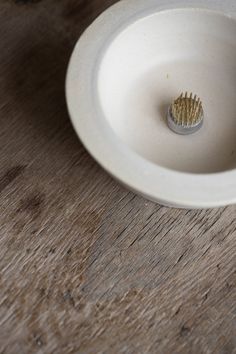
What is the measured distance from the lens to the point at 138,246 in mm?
710

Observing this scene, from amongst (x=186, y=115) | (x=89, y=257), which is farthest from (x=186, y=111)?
(x=89, y=257)

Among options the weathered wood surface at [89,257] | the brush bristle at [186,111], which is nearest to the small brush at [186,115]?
the brush bristle at [186,111]

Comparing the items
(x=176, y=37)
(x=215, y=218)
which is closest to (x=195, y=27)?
(x=176, y=37)

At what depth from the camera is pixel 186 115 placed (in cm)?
72

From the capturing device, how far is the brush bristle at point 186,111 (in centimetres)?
72

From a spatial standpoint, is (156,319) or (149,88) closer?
(156,319)

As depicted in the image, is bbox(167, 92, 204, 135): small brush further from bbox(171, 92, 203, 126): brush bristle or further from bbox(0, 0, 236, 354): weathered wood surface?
bbox(0, 0, 236, 354): weathered wood surface

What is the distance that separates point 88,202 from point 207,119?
199 mm

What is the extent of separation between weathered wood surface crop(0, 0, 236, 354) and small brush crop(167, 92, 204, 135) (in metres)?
0.11

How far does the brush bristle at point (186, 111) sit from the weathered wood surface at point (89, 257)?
12cm

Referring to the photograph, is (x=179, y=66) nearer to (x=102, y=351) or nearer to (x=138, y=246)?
(x=138, y=246)

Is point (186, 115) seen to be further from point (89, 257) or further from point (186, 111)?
point (89, 257)

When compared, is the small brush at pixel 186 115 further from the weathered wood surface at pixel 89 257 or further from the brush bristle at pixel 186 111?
the weathered wood surface at pixel 89 257

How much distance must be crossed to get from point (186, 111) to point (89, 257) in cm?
23
